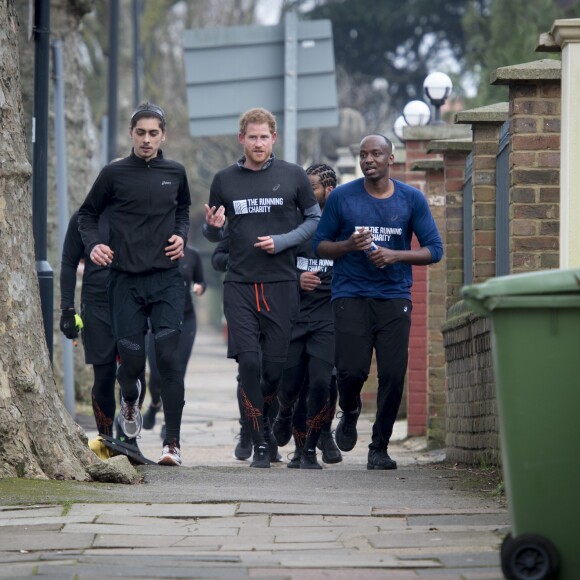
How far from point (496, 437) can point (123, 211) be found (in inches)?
94.2

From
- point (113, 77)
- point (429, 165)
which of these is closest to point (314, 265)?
point (429, 165)

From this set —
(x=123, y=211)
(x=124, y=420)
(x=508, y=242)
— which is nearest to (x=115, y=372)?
(x=124, y=420)

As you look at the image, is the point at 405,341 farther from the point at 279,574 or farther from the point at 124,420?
the point at 279,574

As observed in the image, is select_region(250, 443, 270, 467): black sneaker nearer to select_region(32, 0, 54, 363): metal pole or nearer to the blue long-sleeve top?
the blue long-sleeve top

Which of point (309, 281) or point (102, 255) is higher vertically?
point (102, 255)

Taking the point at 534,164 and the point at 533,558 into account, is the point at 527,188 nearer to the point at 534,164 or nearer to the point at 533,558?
the point at 534,164

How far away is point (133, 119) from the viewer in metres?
8.95

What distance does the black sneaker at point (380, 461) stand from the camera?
8.98m

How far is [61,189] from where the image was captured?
1545 centimetres

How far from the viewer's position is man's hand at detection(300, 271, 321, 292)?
962cm

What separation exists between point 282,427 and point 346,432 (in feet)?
2.47

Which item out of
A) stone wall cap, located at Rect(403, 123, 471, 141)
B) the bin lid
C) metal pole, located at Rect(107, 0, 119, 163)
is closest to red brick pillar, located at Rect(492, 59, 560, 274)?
the bin lid

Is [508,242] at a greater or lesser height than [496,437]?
greater

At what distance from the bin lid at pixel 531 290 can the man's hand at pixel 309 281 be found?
15.5 ft
